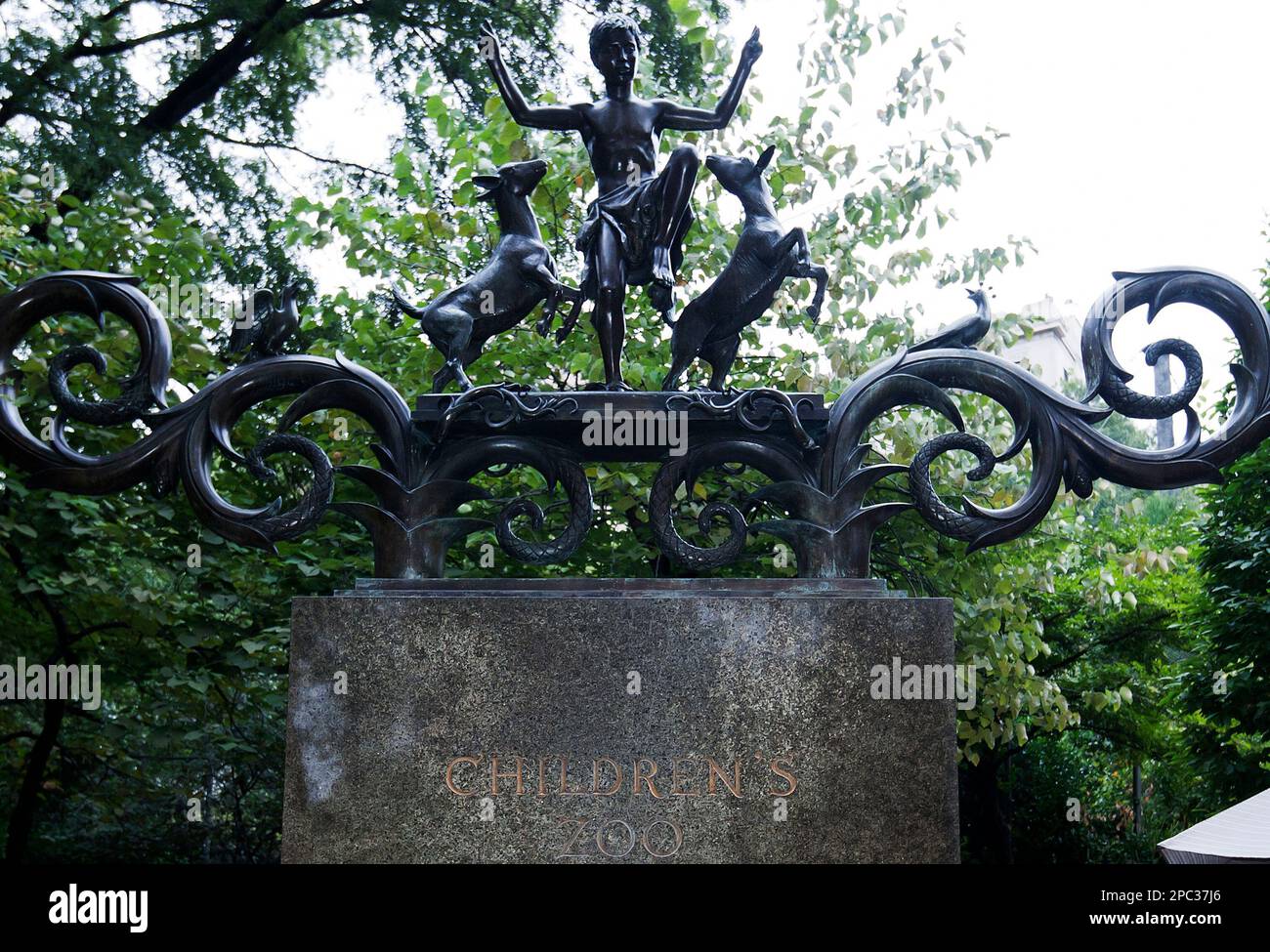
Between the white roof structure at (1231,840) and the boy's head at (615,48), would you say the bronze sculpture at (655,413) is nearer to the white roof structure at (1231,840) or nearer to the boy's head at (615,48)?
the boy's head at (615,48)

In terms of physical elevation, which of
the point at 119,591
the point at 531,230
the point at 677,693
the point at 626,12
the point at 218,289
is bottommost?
the point at 677,693

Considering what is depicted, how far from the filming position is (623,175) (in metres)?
7.52

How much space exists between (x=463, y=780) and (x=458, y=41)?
12966 millimetres

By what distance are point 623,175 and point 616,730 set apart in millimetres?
2972

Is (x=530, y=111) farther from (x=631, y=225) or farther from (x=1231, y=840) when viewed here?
(x=1231, y=840)

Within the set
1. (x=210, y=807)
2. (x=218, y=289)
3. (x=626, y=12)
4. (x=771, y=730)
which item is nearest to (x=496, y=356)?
(x=218, y=289)

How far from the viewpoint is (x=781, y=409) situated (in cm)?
698

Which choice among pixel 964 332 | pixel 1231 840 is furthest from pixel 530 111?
pixel 1231 840

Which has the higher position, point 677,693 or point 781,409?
point 781,409

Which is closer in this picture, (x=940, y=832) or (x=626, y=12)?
(x=940, y=832)

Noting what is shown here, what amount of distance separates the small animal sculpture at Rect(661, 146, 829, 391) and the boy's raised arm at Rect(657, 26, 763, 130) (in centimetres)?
27

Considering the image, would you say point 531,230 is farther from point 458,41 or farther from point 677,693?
point 458,41

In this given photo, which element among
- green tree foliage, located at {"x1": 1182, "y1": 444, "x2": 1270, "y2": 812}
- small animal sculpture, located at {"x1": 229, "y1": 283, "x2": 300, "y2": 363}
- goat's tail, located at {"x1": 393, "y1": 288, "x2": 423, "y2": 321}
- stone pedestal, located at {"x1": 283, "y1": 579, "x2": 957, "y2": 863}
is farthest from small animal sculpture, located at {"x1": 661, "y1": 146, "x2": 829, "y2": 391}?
green tree foliage, located at {"x1": 1182, "y1": 444, "x2": 1270, "y2": 812}

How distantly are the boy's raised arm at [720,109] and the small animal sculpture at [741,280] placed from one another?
27 centimetres
